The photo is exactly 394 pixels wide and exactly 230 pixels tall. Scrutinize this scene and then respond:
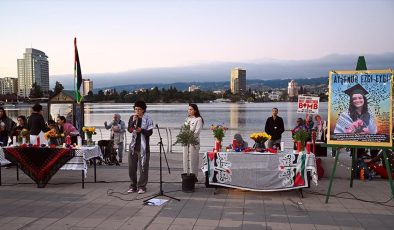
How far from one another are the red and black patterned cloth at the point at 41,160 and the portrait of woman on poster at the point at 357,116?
5.54 m

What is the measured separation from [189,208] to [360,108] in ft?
11.7

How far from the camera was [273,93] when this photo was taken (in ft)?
367

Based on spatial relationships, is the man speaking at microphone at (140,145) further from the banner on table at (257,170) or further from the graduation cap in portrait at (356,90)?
the graduation cap in portrait at (356,90)

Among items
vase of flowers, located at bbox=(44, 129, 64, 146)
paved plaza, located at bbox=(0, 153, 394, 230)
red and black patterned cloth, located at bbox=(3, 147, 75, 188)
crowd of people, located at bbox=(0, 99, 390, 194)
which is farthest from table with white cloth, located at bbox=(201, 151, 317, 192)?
vase of flowers, located at bbox=(44, 129, 64, 146)

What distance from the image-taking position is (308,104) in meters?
12.7

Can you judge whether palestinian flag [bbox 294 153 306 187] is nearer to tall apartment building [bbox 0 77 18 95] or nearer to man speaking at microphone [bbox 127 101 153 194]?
man speaking at microphone [bbox 127 101 153 194]

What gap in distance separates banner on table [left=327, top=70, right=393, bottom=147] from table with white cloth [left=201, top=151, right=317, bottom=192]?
81 centimetres

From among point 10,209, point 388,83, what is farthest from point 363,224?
point 10,209

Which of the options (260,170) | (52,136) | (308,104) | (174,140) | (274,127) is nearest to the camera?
(260,170)

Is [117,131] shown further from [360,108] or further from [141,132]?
[360,108]

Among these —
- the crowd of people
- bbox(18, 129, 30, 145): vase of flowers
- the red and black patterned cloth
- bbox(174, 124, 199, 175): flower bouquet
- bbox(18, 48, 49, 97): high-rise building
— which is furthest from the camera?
bbox(18, 48, 49, 97): high-rise building

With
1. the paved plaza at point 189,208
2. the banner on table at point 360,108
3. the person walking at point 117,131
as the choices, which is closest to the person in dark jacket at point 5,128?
the paved plaza at point 189,208

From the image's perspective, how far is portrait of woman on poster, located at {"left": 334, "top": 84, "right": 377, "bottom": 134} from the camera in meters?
7.09

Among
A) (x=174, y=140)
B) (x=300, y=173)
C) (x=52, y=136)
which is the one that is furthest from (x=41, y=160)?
(x=174, y=140)
